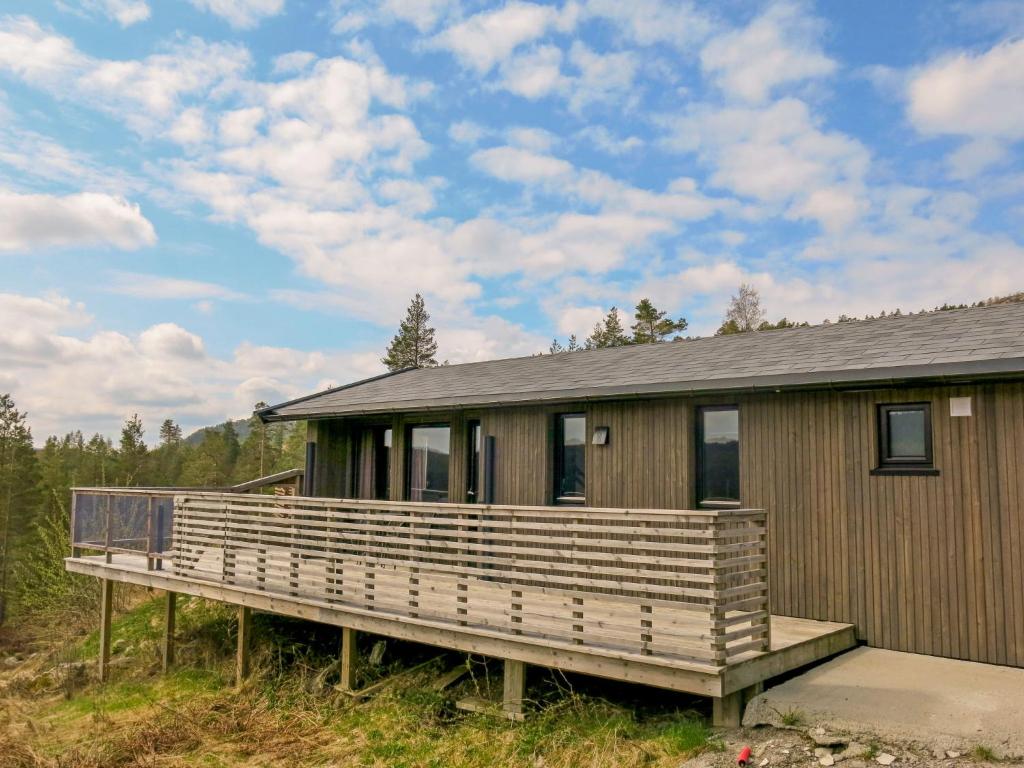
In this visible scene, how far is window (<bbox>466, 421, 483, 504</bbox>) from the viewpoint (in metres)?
10.3

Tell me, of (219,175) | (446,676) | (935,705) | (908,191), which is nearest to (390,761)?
(446,676)

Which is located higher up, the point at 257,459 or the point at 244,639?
the point at 257,459

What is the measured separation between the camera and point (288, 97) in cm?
1316

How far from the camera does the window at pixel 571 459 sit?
909 cm

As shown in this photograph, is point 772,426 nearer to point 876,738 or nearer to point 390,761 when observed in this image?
point 876,738

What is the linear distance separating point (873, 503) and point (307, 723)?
18.8 feet

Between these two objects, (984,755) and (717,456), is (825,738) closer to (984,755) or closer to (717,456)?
(984,755)


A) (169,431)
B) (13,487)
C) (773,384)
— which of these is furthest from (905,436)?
(169,431)

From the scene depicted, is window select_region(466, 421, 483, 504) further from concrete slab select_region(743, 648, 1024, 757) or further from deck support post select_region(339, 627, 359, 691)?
concrete slab select_region(743, 648, 1024, 757)

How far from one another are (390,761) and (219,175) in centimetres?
1217

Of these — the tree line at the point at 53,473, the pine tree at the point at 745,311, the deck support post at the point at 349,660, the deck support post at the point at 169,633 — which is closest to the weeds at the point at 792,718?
the deck support post at the point at 349,660

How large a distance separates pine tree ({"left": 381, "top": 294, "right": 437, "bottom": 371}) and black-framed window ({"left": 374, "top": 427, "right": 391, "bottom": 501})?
32.9 metres

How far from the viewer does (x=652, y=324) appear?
41.9 metres

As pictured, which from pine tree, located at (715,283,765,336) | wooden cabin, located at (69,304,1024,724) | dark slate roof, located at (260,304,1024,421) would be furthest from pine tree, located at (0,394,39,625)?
pine tree, located at (715,283,765,336)
